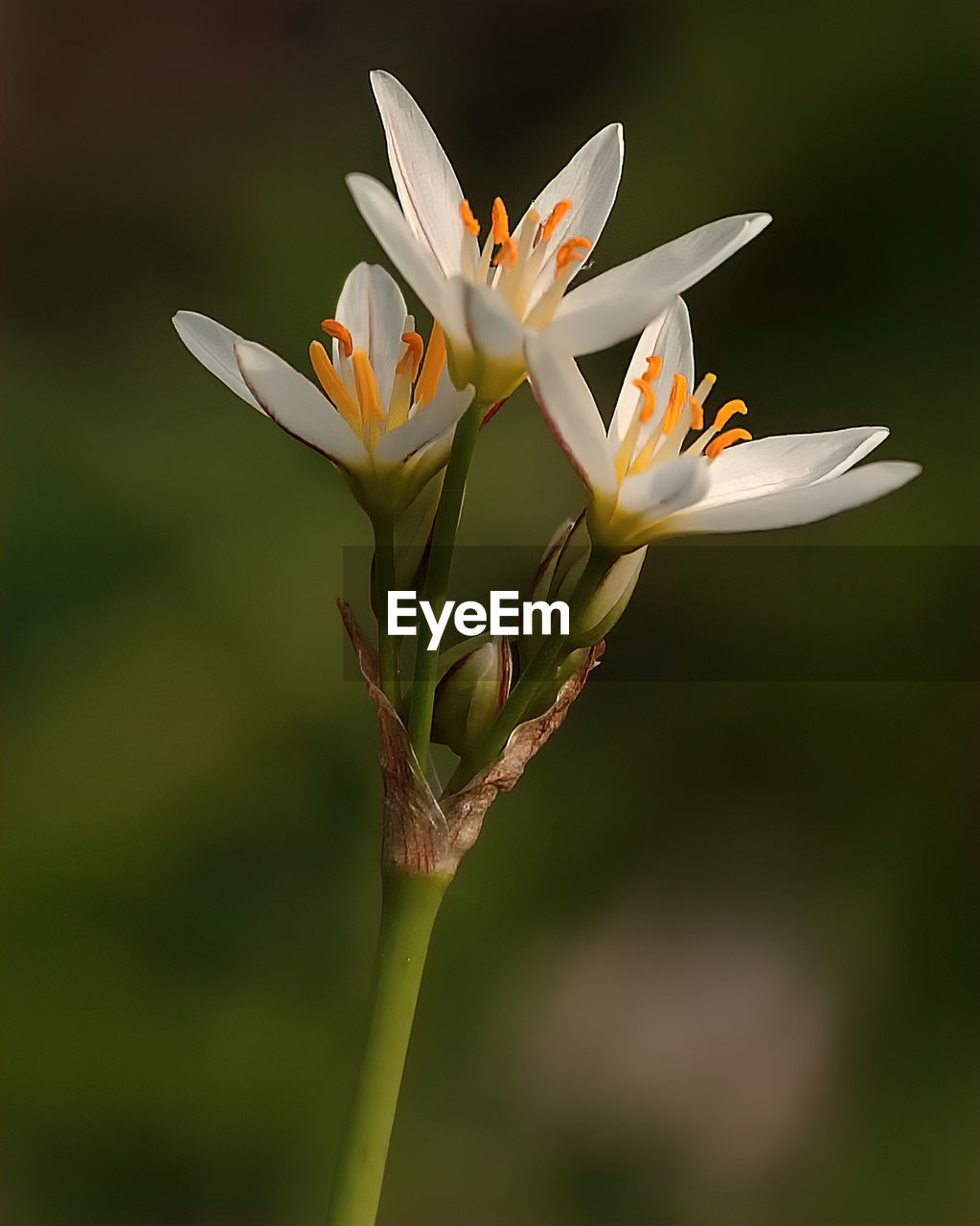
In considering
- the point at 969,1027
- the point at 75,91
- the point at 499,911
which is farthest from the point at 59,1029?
the point at 75,91

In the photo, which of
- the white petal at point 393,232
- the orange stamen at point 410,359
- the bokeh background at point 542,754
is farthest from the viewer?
the bokeh background at point 542,754

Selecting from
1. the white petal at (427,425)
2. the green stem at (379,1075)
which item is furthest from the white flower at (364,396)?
the green stem at (379,1075)

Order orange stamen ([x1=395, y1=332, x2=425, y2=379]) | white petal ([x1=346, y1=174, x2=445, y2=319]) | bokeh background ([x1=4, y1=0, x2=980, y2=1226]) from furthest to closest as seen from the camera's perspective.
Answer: bokeh background ([x1=4, y1=0, x2=980, y2=1226])
orange stamen ([x1=395, y1=332, x2=425, y2=379])
white petal ([x1=346, y1=174, x2=445, y2=319])

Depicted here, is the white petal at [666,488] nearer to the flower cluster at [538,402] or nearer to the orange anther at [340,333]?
the flower cluster at [538,402]

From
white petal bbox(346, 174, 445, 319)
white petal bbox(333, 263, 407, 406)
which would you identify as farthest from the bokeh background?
white petal bbox(346, 174, 445, 319)

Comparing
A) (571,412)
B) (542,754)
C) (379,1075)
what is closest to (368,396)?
(571,412)

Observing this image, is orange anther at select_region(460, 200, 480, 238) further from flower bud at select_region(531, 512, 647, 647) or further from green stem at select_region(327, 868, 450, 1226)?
green stem at select_region(327, 868, 450, 1226)
